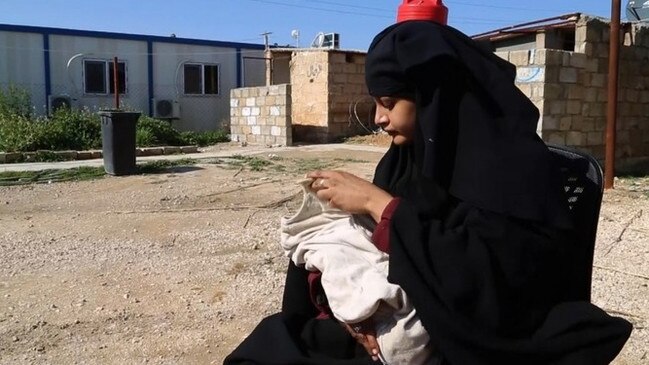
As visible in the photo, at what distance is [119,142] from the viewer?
9.02 metres

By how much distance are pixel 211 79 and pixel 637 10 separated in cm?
1221

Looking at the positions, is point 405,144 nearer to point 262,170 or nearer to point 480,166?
point 480,166

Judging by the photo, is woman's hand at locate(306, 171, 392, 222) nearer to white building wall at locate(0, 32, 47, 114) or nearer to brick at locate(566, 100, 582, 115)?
brick at locate(566, 100, 582, 115)

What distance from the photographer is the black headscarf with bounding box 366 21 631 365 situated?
1211mm

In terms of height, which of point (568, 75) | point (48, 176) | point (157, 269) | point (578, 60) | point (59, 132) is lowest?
point (157, 269)

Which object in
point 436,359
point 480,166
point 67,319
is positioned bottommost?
point 67,319

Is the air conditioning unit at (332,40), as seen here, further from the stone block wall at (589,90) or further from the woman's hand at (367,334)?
the woman's hand at (367,334)

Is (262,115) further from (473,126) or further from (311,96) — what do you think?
(473,126)

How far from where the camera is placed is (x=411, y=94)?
1361mm

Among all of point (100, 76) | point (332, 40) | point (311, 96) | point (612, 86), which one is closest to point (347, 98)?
point (311, 96)

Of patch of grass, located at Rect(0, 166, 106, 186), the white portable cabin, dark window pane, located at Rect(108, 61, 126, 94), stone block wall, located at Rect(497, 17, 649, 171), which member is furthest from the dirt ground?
dark window pane, located at Rect(108, 61, 126, 94)

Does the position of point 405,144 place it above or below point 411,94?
below

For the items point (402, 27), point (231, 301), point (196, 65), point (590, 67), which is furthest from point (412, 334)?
point (196, 65)

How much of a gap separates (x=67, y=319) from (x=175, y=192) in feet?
13.6
